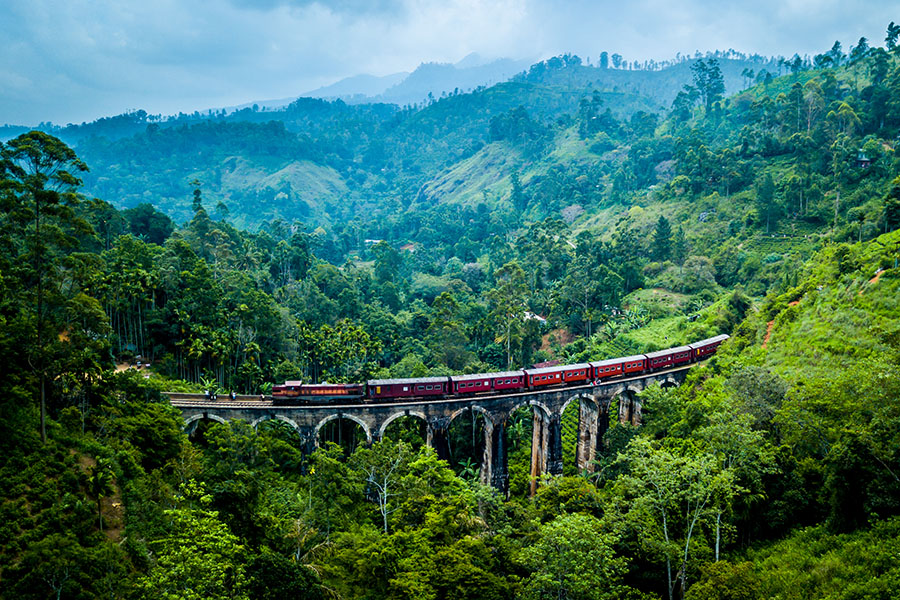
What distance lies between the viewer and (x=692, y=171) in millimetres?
83812

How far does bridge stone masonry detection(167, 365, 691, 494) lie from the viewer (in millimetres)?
35000

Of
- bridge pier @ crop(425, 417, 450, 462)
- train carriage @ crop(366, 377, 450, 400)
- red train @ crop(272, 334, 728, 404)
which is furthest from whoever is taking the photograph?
bridge pier @ crop(425, 417, 450, 462)

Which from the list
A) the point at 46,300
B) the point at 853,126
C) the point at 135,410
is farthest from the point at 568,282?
the point at 46,300

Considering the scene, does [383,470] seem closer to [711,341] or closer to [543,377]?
[543,377]

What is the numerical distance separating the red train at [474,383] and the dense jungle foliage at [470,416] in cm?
257

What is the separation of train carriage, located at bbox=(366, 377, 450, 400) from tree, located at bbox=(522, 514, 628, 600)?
685 inches

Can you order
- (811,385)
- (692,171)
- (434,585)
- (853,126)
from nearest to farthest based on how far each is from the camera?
(434,585) < (811,385) < (853,126) < (692,171)

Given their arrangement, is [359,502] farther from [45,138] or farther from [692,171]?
[692,171]

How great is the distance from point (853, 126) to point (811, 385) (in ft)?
204

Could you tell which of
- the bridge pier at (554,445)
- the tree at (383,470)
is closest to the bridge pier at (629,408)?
the bridge pier at (554,445)

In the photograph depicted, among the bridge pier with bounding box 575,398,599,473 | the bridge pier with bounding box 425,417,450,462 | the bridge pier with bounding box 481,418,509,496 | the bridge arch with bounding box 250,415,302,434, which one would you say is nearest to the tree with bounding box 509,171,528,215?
the bridge pier with bounding box 575,398,599,473

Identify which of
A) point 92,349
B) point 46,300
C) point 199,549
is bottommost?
point 199,549

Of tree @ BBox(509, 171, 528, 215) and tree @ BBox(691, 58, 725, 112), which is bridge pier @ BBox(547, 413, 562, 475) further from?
tree @ BBox(691, 58, 725, 112)

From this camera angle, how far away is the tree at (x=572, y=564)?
61.0 ft
